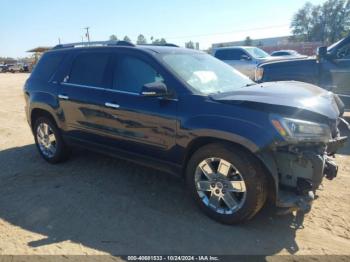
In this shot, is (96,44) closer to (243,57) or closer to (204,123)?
(204,123)

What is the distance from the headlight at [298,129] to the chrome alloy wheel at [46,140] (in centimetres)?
371

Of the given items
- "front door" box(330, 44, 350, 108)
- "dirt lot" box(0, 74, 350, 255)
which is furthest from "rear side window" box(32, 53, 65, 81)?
"front door" box(330, 44, 350, 108)

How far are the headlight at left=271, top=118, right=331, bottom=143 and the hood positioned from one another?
16cm

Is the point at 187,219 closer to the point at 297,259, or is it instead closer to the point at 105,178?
the point at 297,259

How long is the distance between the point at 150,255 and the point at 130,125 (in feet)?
5.36

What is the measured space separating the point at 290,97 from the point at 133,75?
191cm

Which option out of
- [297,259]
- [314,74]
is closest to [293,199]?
[297,259]

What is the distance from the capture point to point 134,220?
3621mm

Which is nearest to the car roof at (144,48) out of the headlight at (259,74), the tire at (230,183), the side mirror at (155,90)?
the side mirror at (155,90)

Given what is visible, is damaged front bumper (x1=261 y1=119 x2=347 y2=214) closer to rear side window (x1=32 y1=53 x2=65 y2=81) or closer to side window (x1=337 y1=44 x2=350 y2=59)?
rear side window (x1=32 y1=53 x2=65 y2=81)

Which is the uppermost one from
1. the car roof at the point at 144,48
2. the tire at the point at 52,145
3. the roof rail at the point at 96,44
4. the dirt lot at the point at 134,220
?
the roof rail at the point at 96,44

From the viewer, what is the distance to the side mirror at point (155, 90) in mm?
3547

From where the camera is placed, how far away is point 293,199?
3178mm

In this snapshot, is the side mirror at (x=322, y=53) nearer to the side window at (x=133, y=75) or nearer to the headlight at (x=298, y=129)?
the headlight at (x=298, y=129)
